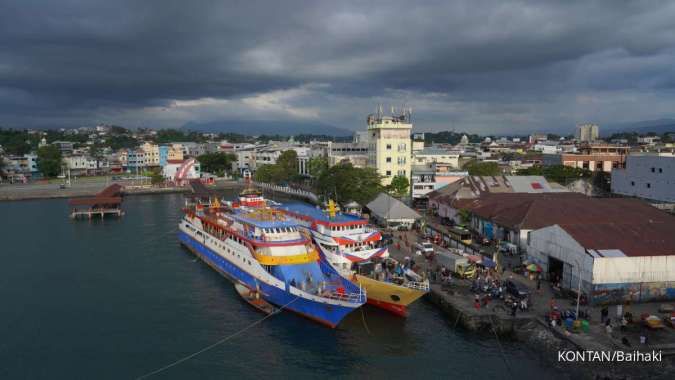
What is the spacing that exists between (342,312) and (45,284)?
77.3 feet

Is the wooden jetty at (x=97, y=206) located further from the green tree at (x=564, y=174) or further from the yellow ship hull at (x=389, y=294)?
the green tree at (x=564, y=174)

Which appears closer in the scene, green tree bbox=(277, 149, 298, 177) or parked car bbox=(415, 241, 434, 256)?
parked car bbox=(415, 241, 434, 256)

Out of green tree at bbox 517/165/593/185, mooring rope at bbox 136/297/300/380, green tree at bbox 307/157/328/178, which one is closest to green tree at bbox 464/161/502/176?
green tree at bbox 517/165/593/185

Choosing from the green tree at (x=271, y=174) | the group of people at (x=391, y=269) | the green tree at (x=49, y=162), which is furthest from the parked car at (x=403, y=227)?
the green tree at (x=49, y=162)

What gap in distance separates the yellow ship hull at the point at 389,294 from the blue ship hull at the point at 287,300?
2289mm

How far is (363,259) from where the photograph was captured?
31.8 meters

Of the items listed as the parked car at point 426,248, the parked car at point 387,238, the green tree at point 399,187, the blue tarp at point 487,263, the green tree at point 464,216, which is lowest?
the parked car at point 387,238

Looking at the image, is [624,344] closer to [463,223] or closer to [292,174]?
[463,223]

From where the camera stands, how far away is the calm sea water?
21969 mm

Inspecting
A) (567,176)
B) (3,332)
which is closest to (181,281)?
(3,332)

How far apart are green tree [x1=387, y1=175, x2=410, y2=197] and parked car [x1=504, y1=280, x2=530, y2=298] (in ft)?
134

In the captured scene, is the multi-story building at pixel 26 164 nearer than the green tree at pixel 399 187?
No

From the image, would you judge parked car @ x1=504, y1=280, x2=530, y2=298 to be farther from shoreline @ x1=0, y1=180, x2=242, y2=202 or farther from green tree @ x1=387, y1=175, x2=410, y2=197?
shoreline @ x1=0, y1=180, x2=242, y2=202

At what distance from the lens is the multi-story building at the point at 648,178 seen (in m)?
54.4
